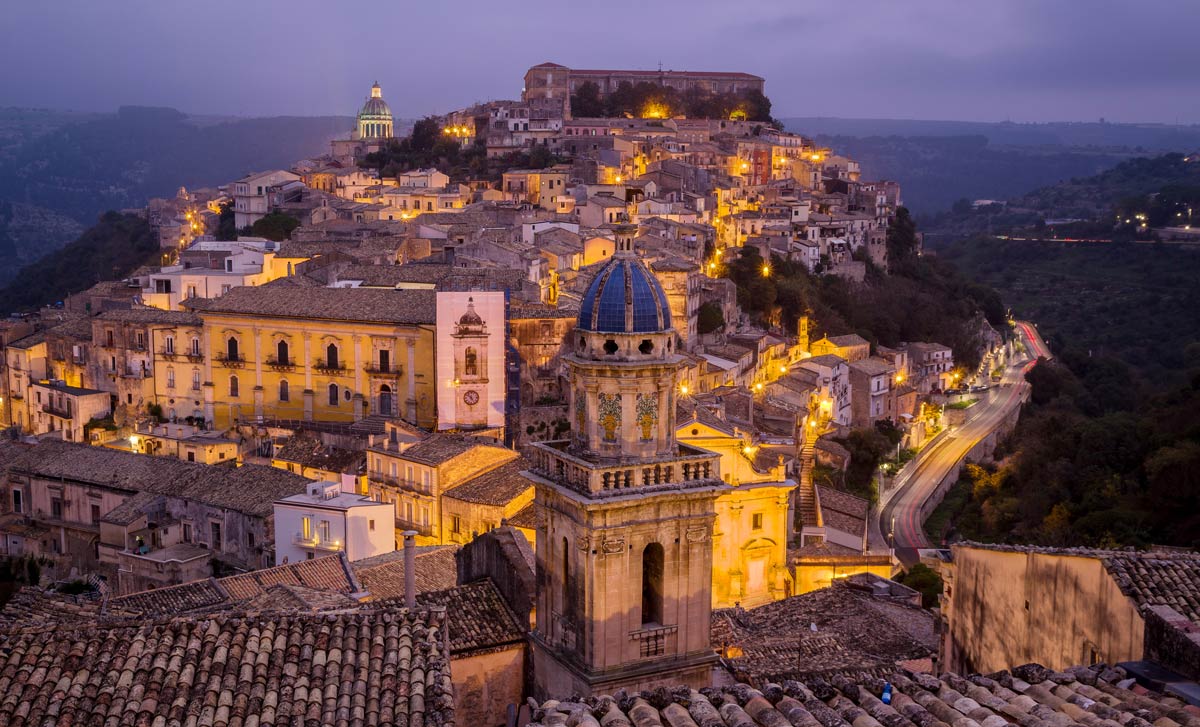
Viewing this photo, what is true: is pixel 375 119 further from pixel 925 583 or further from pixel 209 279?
pixel 925 583

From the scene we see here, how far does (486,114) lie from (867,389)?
148ft

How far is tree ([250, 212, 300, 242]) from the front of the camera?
206ft

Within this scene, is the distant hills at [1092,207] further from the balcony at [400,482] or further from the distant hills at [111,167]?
the distant hills at [111,167]

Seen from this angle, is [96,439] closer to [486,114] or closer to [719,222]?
[719,222]

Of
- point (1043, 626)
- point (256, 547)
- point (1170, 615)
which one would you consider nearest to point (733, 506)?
point (256, 547)

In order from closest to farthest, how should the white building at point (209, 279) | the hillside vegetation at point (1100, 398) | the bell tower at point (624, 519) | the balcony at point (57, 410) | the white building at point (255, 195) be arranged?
the bell tower at point (624, 519)
the hillside vegetation at point (1100, 398)
the balcony at point (57, 410)
the white building at point (209, 279)
the white building at point (255, 195)

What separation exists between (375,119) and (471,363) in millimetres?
71172

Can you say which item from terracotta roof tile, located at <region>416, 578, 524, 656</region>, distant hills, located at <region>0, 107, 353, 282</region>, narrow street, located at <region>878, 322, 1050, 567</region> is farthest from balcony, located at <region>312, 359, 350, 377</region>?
distant hills, located at <region>0, 107, 353, 282</region>

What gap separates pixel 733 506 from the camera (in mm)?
28406

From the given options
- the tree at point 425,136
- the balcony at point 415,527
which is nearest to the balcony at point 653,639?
the balcony at point 415,527

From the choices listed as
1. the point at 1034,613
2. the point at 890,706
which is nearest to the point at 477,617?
the point at 1034,613

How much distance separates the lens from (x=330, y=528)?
29.8m

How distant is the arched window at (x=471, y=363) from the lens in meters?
38.4

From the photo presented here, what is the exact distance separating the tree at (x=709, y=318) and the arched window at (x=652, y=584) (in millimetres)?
32961
